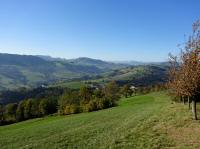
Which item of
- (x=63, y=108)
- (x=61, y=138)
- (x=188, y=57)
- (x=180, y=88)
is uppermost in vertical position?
(x=188, y=57)

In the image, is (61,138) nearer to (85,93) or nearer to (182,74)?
(182,74)

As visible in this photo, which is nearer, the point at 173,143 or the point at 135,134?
the point at 173,143

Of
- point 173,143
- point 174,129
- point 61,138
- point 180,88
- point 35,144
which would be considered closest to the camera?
point 173,143

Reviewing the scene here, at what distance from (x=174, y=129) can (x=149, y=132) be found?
2.61 meters

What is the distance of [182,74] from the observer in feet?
105

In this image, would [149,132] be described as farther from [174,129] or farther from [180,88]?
[180,88]

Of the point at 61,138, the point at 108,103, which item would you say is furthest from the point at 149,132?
the point at 108,103

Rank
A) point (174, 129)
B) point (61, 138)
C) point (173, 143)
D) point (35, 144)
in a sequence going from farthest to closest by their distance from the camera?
1. point (174, 129)
2. point (61, 138)
3. point (35, 144)
4. point (173, 143)

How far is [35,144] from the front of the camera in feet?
73.4

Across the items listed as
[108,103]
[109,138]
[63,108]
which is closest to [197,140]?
[109,138]

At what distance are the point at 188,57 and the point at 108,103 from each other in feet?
239

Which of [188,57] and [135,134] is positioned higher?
[188,57]

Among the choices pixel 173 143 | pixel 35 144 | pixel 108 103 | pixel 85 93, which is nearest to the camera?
pixel 173 143

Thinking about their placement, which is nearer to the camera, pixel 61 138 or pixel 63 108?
pixel 61 138
